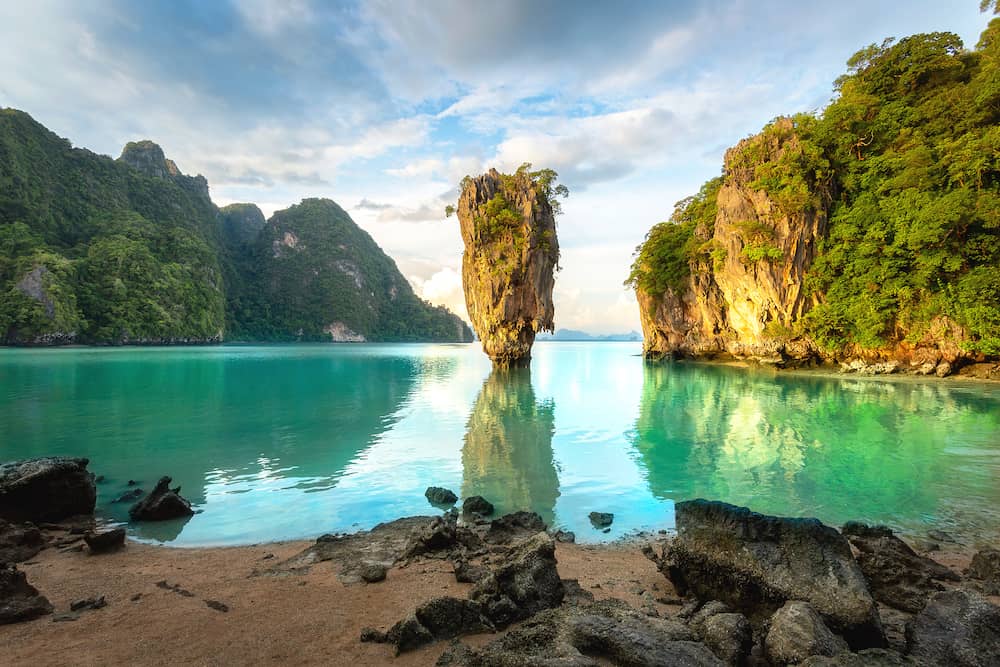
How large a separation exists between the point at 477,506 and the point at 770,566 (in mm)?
4637

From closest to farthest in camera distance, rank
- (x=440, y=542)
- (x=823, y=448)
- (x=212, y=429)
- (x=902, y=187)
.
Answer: (x=440, y=542)
(x=823, y=448)
(x=212, y=429)
(x=902, y=187)

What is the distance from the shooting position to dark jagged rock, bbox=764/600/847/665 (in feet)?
8.89

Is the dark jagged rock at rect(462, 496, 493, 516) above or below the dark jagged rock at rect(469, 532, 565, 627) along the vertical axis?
below

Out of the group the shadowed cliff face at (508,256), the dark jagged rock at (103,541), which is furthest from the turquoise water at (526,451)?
the shadowed cliff face at (508,256)

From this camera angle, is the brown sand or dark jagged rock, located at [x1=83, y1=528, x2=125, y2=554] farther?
dark jagged rock, located at [x1=83, y1=528, x2=125, y2=554]

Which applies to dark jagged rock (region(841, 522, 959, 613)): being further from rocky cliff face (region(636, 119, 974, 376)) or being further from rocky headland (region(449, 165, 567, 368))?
rocky headland (region(449, 165, 567, 368))

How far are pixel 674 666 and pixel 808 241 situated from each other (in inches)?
1245

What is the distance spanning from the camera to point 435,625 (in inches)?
134

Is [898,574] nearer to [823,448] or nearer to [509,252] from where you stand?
[823,448]

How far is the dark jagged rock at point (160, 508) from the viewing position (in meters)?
6.87

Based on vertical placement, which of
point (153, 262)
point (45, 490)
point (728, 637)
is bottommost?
point (45, 490)

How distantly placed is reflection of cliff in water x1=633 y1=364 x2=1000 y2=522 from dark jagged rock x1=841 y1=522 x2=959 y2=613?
230 cm

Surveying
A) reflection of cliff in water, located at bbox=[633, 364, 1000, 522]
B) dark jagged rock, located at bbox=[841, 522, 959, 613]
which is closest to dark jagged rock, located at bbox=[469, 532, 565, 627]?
dark jagged rock, located at bbox=[841, 522, 959, 613]

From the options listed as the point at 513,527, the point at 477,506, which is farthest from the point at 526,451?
the point at 513,527
